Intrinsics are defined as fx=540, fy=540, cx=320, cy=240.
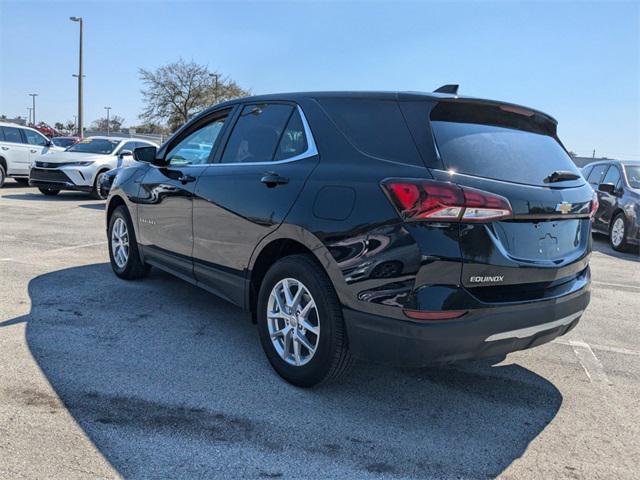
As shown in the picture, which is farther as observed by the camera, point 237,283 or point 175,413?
point 237,283

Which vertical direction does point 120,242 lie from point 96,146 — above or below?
below

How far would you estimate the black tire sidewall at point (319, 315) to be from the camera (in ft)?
9.75

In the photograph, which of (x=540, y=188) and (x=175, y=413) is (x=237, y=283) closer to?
(x=175, y=413)

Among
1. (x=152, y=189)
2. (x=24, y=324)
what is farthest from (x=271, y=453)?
(x=152, y=189)

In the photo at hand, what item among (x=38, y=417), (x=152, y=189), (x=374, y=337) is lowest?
(x=38, y=417)

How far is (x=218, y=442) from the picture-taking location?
2.68 metres

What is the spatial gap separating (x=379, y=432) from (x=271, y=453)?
0.61 m

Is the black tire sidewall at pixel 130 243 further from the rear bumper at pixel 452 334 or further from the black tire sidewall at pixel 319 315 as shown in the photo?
the rear bumper at pixel 452 334

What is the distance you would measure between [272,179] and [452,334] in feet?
4.89

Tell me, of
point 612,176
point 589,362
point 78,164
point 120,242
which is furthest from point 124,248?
point 612,176

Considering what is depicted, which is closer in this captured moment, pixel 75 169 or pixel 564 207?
pixel 564 207

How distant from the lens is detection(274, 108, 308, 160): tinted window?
3.40 meters

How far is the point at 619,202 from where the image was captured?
988 cm

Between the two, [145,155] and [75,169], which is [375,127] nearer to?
[145,155]
